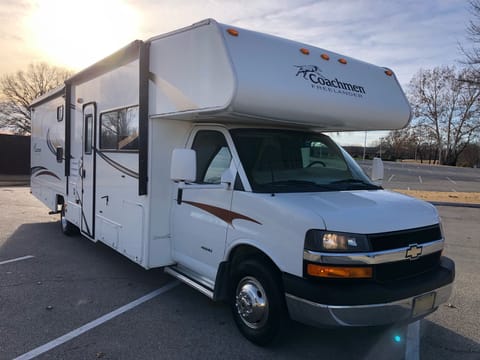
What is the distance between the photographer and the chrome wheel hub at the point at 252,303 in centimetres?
375

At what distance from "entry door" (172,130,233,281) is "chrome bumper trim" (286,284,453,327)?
1.08 metres

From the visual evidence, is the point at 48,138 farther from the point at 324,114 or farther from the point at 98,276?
the point at 324,114


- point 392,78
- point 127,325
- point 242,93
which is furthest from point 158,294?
point 392,78

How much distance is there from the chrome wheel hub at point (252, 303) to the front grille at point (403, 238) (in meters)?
1.07

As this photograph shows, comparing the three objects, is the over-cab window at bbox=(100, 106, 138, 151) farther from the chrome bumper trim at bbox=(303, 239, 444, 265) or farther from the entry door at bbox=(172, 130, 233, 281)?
the chrome bumper trim at bbox=(303, 239, 444, 265)

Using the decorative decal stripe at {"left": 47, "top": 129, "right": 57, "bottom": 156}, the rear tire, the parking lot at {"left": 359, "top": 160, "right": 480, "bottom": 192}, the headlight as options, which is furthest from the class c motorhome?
the parking lot at {"left": 359, "top": 160, "right": 480, "bottom": 192}

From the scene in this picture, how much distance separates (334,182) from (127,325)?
256 cm

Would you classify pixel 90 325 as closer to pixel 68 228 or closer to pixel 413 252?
pixel 413 252

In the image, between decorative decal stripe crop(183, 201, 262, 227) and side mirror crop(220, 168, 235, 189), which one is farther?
side mirror crop(220, 168, 235, 189)

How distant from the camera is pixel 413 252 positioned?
3588 millimetres

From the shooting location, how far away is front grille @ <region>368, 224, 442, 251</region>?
3.36 m

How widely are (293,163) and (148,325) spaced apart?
87.4 inches

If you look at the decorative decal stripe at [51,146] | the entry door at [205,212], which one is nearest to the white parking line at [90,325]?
the entry door at [205,212]

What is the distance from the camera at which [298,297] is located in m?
3.35
